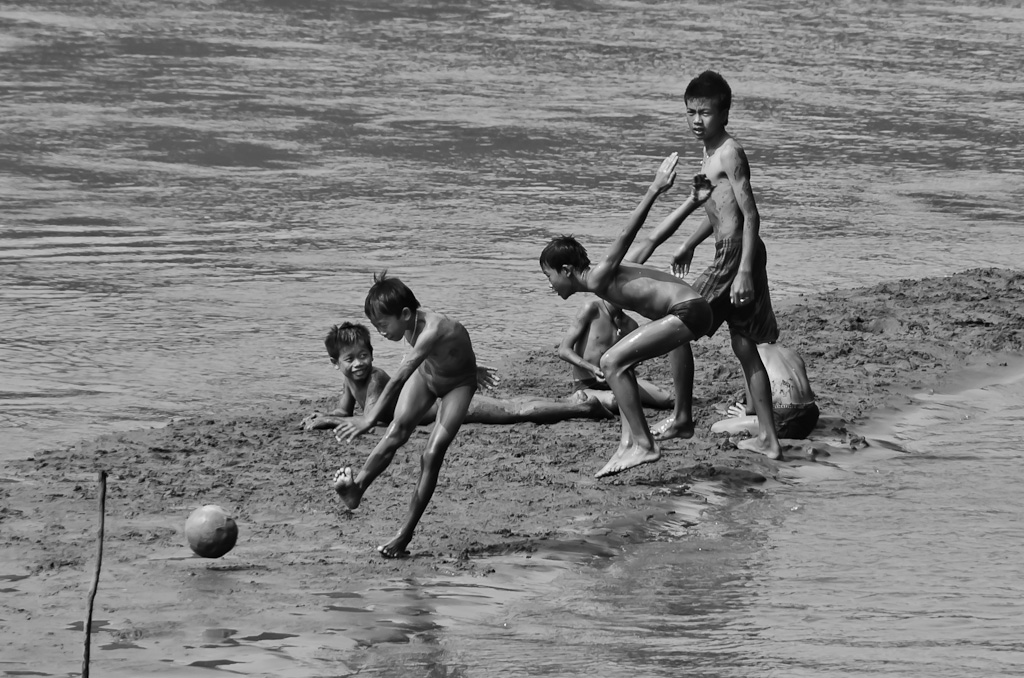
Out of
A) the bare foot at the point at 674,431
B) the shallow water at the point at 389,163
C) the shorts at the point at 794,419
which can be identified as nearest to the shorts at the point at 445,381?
the bare foot at the point at 674,431

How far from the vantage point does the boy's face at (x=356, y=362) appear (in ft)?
30.8

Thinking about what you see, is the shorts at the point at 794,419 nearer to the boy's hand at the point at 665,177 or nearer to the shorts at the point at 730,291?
the shorts at the point at 730,291

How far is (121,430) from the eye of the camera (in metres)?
9.50

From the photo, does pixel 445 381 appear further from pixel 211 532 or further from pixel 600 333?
pixel 600 333

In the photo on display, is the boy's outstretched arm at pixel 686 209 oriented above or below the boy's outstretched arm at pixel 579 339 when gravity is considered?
above

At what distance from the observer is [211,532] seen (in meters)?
7.25

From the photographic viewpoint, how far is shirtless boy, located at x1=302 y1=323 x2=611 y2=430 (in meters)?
9.40

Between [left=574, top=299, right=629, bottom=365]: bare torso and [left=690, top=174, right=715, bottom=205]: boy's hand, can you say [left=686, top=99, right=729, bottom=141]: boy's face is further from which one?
[left=574, top=299, right=629, bottom=365]: bare torso

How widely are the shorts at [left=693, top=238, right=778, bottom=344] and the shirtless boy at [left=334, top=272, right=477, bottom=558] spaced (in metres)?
1.88

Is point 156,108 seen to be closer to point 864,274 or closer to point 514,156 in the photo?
point 514,156

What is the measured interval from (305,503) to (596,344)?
2464 mm

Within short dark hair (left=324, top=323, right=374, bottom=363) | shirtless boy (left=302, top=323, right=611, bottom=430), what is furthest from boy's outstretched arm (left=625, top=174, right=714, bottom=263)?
short dark hair (left=324, top=323, right=374, bottom=363)

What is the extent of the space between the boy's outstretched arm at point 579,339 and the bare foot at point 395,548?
2.65 meters

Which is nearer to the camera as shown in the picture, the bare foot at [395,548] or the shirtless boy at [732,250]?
the bare foot at [395,548]
